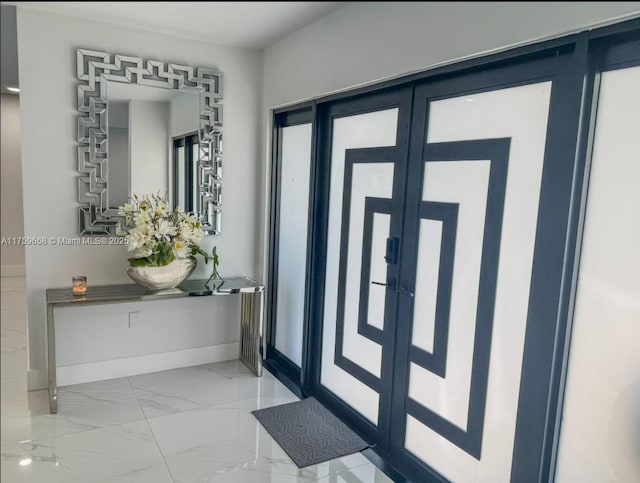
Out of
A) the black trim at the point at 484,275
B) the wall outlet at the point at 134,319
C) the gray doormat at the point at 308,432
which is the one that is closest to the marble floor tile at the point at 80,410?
the wall outlet at the point at 134,319

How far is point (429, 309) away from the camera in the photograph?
213 cm

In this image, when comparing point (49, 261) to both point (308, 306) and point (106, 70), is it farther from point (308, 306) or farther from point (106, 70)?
point (308, 306)

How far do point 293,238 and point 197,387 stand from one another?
1.19 metres

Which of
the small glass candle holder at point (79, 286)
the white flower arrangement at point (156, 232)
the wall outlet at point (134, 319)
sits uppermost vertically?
the white flower arrangement at point (156, 232)

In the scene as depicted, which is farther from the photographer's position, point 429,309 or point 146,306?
point 146,306

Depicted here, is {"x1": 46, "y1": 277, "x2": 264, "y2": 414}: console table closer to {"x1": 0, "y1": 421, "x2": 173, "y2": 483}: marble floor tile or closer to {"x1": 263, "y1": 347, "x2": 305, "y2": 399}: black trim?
{"x1": 263, "y1": 347, "x2": 305, "y2": 399}: black trim

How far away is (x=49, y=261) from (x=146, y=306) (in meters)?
0.68

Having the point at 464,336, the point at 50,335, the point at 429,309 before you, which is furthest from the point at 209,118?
the point at 464,336

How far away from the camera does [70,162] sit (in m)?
2.85

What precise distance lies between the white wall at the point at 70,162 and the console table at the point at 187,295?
0.16 m

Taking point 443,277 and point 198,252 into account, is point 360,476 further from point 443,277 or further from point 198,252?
point 198,252

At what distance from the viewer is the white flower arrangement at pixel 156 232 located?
109 inches

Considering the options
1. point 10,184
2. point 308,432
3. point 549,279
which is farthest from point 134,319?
→ point 10,184

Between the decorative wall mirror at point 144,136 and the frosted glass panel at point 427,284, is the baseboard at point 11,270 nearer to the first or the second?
the decorative wall mirror at point 144,136
